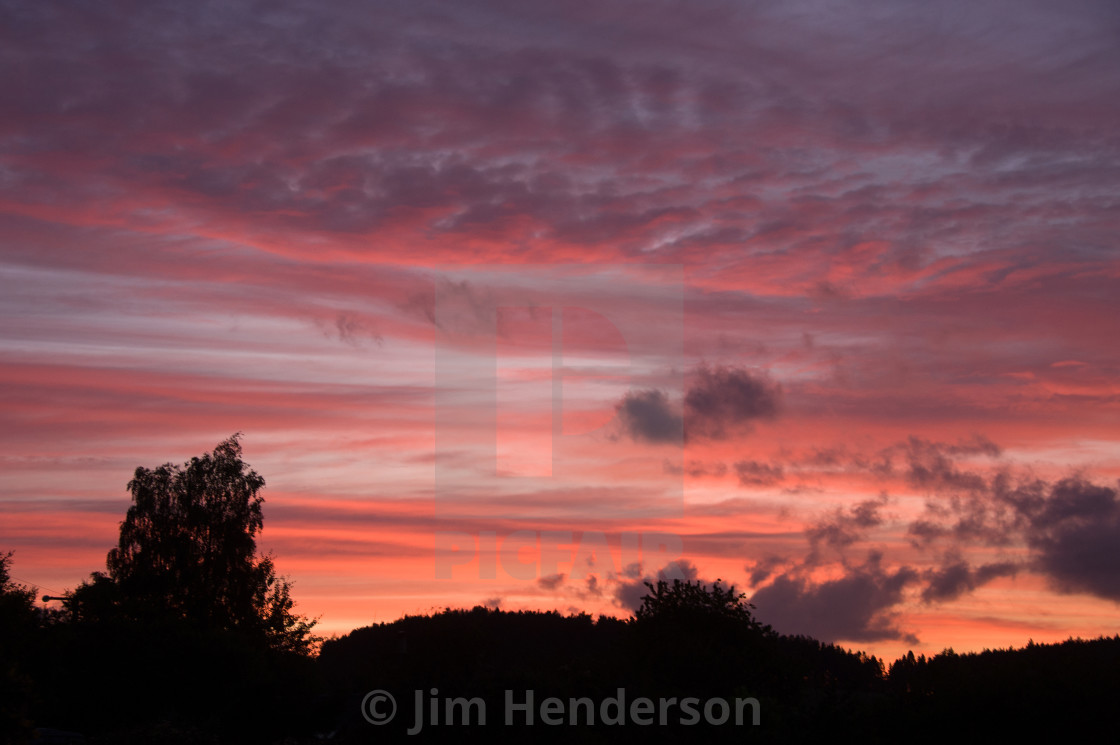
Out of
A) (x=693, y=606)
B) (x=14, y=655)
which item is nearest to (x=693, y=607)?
(x=693, y=606)

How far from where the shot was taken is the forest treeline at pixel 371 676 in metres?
21.9

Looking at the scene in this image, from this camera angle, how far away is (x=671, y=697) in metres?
23.6

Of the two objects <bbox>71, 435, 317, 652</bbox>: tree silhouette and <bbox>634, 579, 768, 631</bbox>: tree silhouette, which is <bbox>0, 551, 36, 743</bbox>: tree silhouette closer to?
<bbox>71, 435, 317, 652</bbox>: tree silhouette

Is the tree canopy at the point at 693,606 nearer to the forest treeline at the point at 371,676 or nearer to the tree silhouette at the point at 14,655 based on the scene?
the forest treeline at the point at 371,676

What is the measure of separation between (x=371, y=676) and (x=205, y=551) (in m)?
26.1

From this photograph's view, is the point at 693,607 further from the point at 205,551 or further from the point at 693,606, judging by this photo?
the point at 205,551

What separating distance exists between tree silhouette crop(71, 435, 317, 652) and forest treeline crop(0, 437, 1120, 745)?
79 mm

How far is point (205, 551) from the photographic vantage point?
4934cm

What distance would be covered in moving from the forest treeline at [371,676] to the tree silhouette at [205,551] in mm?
79

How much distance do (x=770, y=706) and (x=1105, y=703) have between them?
747 cm

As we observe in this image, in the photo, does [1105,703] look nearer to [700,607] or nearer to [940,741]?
[940,741]

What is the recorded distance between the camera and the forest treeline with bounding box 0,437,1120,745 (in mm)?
21859

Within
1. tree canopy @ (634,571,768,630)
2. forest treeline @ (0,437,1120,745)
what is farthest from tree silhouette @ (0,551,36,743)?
tree canopy @ (634,571,768,630)

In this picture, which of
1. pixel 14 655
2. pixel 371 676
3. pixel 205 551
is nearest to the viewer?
pixel 371 676
